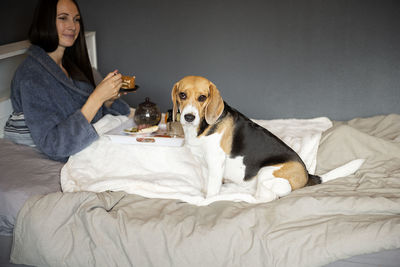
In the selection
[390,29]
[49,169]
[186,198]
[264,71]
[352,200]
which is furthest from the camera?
[264,71]

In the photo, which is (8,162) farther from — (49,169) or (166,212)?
(166,212)

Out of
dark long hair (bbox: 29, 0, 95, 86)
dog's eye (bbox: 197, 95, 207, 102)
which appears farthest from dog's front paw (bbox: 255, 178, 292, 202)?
dark long hair (bbox: 29, 0, 95, 86)

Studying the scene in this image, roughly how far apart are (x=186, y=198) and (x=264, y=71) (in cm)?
240

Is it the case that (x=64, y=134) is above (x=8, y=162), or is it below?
above

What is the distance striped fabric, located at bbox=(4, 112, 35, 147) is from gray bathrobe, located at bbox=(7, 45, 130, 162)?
0.18 feet

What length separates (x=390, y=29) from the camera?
12.1 ft

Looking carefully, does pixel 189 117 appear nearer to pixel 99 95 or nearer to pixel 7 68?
pixel 99 95

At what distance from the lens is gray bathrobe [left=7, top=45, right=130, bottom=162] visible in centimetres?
224

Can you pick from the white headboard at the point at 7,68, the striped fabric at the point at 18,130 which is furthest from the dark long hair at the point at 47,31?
the striped fabric at the point at 18,130

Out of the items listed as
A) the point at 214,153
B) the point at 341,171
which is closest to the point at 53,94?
the point at 214,153

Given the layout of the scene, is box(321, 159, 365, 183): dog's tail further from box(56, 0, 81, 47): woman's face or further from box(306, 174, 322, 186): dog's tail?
box(56, 0, 81, 47): woman's face

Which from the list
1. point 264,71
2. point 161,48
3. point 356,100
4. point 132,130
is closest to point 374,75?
point 356,100

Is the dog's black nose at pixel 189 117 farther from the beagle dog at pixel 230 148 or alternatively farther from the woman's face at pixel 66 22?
the woman's face at pixel 66 22

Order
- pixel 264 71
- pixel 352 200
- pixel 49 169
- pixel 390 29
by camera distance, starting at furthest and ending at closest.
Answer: pixel 264 71 → pixel 390 29 → pixel 49 169 → pixel 352 200
